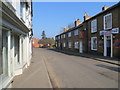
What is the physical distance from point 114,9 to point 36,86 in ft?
43.3

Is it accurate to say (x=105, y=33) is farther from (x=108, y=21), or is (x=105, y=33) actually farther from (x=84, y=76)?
(x=84, y=76)

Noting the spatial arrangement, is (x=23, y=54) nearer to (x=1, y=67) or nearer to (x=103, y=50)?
(x=1, y=67)

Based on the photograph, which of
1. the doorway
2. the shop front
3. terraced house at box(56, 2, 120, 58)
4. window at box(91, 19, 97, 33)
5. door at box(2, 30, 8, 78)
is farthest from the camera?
window at box(91, 19, 97, 33)

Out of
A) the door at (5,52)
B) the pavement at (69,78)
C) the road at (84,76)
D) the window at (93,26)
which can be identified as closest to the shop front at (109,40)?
the window at (93,26)

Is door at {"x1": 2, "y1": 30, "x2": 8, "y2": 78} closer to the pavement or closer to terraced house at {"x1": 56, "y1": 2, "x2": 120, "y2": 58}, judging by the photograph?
the pavement

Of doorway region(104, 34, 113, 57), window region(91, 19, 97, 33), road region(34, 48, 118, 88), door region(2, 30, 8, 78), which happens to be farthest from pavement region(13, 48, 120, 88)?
window region(91, 19, 97, 33)

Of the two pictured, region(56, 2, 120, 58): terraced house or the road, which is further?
region(56, 2, 120, 58): terraced house

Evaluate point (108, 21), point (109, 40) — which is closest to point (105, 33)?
point (109, 40)

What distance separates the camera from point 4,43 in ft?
17.3

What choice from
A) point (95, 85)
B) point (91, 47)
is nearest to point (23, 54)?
point (95, 85)

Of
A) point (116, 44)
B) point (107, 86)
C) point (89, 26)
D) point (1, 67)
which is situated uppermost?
point (89, 26)

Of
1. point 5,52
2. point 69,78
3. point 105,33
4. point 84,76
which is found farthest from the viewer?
point 105,33

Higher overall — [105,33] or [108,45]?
[105,33]

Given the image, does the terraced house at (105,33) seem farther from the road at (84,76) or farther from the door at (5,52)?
the door at (5,52)
